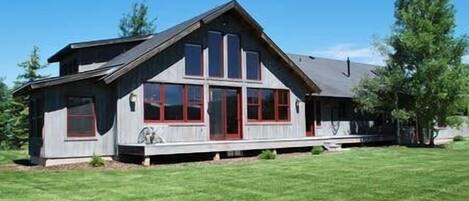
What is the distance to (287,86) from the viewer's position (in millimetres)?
23812

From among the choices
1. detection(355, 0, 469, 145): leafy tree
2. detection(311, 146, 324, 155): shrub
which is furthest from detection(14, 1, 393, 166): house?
detection(355, 0, 469, 145): leafy tree

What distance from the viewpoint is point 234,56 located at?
72.1 ft

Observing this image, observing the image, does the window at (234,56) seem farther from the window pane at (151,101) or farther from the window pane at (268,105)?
the window pane at (151,101)

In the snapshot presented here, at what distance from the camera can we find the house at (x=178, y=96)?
1806cm

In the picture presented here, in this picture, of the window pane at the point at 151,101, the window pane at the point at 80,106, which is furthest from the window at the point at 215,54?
the window pane at the point at 80,106

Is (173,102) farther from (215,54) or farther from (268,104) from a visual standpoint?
(268,104)

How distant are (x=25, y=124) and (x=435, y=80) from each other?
29871mm

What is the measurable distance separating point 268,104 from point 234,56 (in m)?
2.69

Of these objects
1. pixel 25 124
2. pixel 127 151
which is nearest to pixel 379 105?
pixel 127 151

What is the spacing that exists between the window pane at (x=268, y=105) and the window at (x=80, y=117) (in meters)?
7.45

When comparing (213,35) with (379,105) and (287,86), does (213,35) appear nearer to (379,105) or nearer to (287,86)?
(287,86)

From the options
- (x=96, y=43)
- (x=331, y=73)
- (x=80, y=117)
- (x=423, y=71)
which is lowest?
(x=80, y=117)

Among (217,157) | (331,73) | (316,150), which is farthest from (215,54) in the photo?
(331,73)

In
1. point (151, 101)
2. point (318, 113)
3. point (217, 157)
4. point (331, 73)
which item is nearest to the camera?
point (217, 157)
